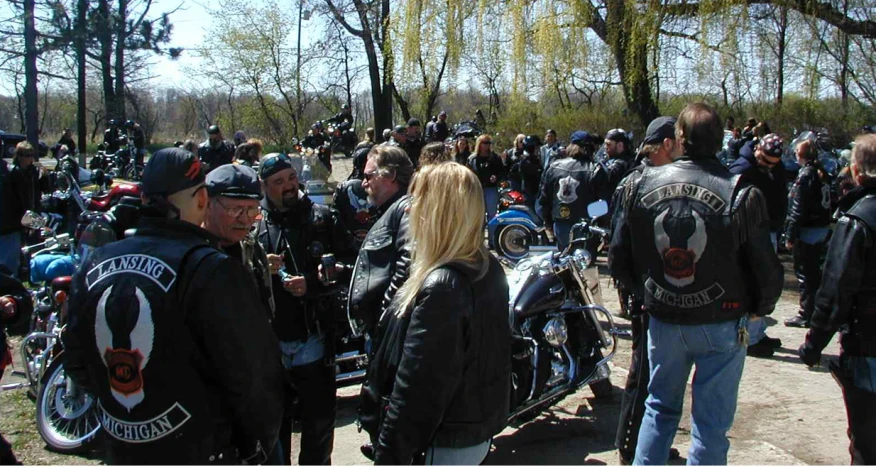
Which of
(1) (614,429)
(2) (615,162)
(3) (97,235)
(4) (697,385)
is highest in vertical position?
(2) (615,162)

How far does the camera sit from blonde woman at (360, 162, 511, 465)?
98.0 inches

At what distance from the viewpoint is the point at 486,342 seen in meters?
2.62

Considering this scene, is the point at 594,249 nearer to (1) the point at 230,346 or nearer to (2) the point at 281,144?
(1) the point at 230,346

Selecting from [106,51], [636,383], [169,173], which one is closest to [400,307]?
[169,173]

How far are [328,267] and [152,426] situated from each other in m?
1.70

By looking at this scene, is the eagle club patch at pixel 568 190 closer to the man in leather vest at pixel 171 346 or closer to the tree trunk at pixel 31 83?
the man in leather vest at pixel 171 346

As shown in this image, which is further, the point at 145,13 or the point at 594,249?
the point at 145,13

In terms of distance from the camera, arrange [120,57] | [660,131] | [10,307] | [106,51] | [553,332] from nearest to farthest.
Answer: [10,307]
[660,131]
[553,332]
[106,51]
[120,57]

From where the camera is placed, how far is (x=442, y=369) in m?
2.48

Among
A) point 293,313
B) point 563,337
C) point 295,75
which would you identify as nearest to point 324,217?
point 293,313

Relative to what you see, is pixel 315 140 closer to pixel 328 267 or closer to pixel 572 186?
pixel 572 186

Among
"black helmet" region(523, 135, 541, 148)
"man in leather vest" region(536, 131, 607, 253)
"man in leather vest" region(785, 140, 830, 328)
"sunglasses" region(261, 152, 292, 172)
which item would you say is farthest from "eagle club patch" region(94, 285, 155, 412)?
"black helmet" region(523, 135, 541, 148)

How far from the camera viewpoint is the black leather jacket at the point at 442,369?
97.7 inches

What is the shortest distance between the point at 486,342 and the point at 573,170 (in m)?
6.18
